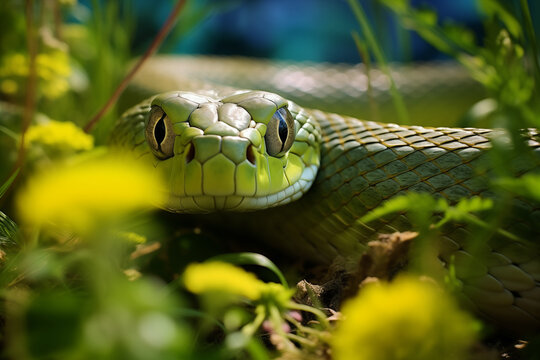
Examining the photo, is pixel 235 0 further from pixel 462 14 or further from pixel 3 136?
pixel 3 136

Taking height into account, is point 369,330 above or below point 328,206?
above

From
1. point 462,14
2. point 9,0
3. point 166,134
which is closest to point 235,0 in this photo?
point 462,14

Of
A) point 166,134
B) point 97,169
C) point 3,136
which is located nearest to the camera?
point 97,169

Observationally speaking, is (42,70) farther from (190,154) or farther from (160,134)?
(190,154)

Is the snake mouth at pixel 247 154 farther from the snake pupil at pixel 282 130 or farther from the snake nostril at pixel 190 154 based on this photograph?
the snake pupil at pixel 282 130

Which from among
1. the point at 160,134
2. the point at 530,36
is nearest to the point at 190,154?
the point at 160,134

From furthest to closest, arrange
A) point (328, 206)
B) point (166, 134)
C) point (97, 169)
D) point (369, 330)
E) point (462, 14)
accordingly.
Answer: point (462, 14) < point (328, 206) < point (166, 134) < point (369, 330) < point (97, 169)

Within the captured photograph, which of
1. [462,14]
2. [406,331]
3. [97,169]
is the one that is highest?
[97,169]
